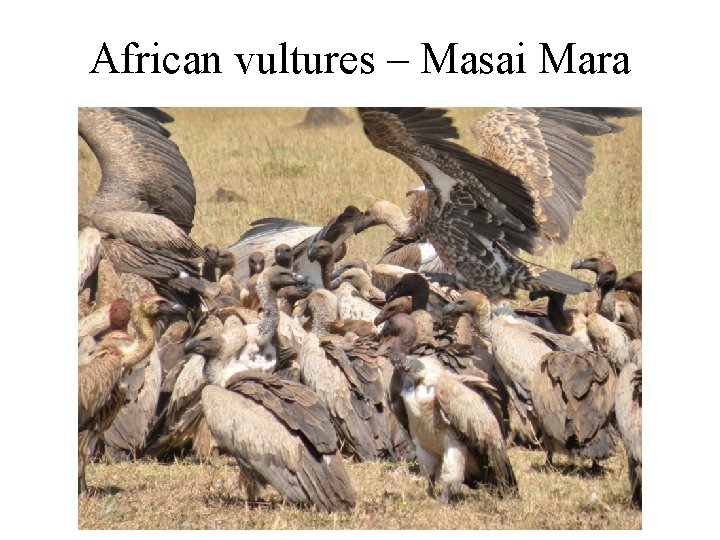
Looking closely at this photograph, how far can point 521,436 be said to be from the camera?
876 cm

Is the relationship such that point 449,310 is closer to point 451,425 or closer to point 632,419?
point 451,425

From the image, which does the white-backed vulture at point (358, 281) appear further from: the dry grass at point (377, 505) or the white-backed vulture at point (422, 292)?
the dry grass at point (377, 505)

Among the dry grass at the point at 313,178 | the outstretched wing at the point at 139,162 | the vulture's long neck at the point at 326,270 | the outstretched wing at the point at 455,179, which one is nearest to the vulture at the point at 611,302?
the outstretched wing at the point at 455,179

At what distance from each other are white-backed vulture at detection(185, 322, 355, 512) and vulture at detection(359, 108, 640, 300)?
269 cm

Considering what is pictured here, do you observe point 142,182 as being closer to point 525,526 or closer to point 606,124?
point 606,124

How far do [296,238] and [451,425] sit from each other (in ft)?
16.5

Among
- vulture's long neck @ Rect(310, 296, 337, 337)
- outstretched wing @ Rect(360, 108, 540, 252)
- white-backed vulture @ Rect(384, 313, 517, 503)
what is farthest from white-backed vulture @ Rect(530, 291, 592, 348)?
white-backed vulture @ Rect(384, 313, 517, 503)

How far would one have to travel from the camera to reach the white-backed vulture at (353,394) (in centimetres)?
838

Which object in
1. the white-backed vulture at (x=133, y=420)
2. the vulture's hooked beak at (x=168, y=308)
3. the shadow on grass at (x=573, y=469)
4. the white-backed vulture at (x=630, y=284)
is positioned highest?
the white-backed vulture at (x=630, y=284)

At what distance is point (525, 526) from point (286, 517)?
4.15ft

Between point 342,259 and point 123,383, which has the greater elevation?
point 342,259

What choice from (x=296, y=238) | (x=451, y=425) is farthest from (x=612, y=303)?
(x=296, y=238)

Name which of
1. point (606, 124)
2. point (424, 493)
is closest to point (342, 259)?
point (606, 124)

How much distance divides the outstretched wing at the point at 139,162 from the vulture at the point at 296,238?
759mm
